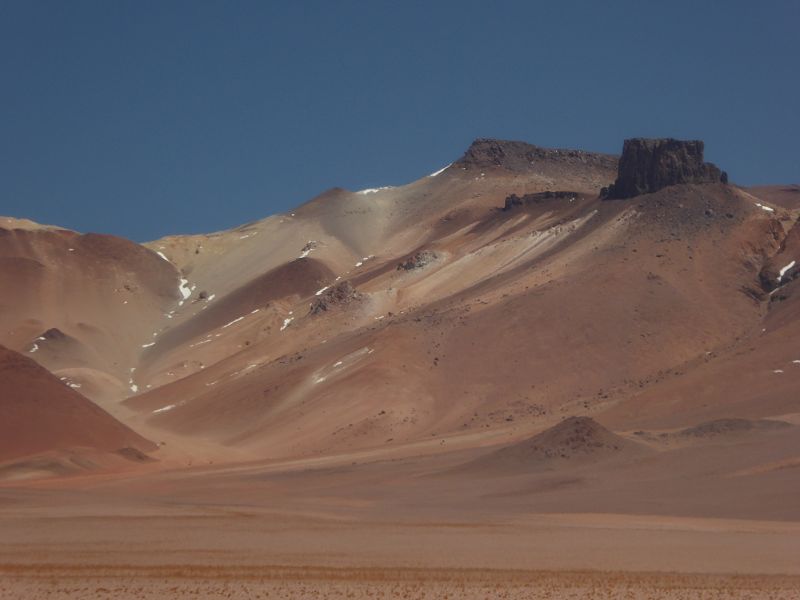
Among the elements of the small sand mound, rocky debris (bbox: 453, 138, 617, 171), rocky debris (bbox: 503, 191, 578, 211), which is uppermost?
rocky debris (bbox: 453, 138, 617, 171)

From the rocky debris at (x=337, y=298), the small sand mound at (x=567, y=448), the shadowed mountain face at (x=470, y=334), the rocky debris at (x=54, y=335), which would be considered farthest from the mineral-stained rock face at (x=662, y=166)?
the rocky debris at (x=54, y=335)

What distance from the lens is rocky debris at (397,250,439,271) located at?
136375mm

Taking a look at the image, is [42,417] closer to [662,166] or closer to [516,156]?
[662,166]

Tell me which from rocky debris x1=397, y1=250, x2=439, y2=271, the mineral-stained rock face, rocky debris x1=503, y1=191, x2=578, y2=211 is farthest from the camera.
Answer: rocky debris x1=503, y1=191, x2=578, y2=211

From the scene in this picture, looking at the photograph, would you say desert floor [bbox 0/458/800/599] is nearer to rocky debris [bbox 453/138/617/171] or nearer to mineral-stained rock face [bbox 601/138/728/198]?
mineral-stained rock face [bbox 601/138/728/198]

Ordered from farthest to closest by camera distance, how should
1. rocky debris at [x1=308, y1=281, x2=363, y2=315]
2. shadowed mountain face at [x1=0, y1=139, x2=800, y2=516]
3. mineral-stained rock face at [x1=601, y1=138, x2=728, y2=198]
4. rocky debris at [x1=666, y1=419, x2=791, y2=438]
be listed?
rocky debris at [x1=308, y1=281, x2=363, y2=315] < mineral-stained rock face at [x1=601, y1=138, x2=728, y2=198] < shadowed mountain face at [x1=0, y1=139, x2=800, y2=516] < rocky debris at [x1=666, y1=419, x2=791, y2=438]

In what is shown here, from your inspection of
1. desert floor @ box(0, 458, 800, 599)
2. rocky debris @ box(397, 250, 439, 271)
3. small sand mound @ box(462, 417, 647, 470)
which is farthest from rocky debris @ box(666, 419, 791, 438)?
rocky debris @ box(397, 250, 439, 271)

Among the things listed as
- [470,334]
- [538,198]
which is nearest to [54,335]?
[538,198]

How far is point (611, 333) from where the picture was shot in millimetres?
96000

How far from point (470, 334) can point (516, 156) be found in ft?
326

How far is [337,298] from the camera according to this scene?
5059 inches

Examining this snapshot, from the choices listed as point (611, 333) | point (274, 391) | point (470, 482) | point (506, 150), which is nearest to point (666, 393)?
point (611, 333)

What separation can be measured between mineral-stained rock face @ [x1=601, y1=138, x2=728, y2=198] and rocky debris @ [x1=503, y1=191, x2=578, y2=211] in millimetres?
21197

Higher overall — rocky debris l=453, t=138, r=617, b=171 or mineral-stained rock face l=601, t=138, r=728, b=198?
rocky debris l=453, t=138, r=617, b=171
